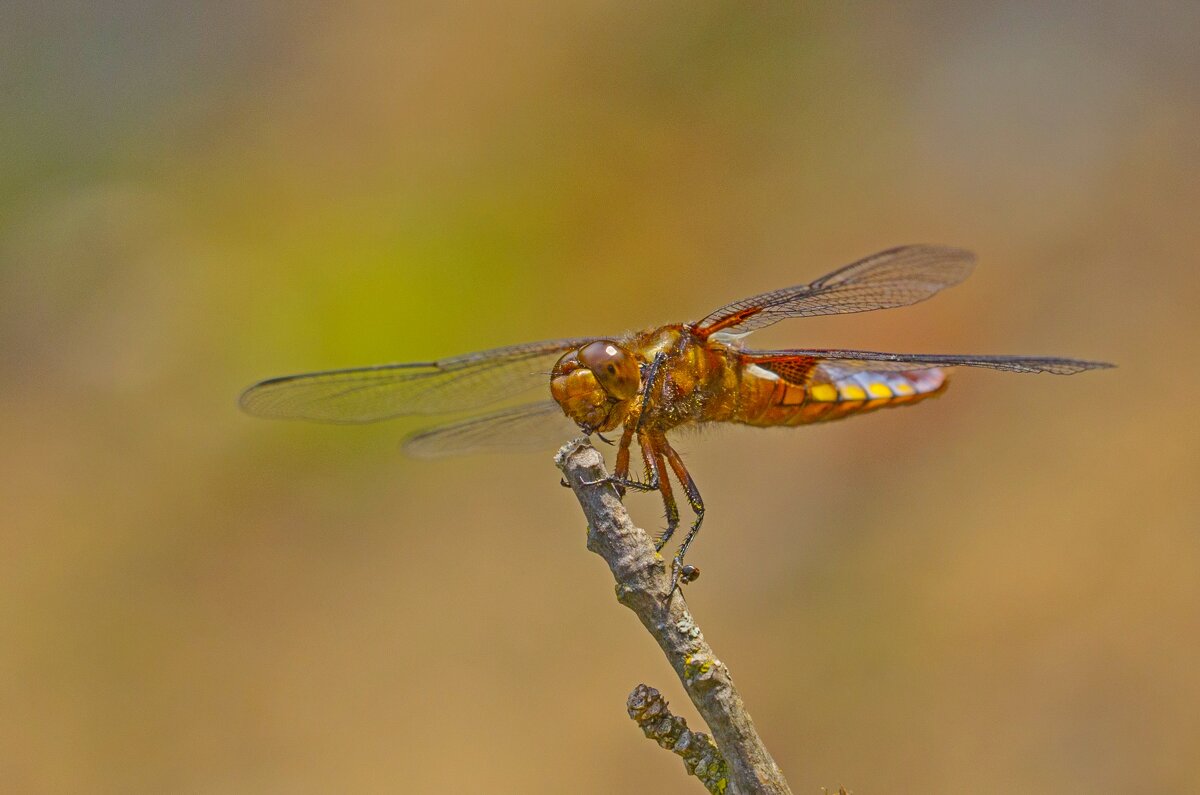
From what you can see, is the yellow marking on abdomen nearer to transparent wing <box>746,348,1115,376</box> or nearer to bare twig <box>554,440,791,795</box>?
transparent wing <box>746,348,1115,376</box>

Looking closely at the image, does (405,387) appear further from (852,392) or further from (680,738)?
(680,738)

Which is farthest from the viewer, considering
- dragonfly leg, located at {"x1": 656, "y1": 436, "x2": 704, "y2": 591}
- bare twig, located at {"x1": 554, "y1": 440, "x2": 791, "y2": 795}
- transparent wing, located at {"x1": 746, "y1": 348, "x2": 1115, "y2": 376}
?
transparent wing, located at {"x1": 746, "y1": 348, "x2": 1115, "y2": 376}

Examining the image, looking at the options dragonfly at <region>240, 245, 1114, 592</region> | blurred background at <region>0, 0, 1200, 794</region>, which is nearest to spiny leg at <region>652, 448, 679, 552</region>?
dragonfly at <region>240, 245, 1114, 592</region>

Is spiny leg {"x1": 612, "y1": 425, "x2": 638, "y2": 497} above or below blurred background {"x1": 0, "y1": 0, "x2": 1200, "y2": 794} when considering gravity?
below

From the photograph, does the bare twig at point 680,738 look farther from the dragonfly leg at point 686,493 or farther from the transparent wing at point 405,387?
the transparent wing at point 405,387

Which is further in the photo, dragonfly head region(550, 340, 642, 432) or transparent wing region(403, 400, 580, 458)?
transparent wing region(403, 400, 580, 458)

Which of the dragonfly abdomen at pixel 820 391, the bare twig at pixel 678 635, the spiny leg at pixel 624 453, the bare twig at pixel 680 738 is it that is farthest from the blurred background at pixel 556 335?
the bare twig at pixel 680 738

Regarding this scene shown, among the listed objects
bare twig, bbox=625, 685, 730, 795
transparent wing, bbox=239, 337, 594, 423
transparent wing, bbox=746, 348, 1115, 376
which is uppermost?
transparent wing, bbox=239, 337, 594, 423

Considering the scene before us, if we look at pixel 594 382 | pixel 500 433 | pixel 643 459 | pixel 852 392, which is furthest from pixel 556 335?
pixel 594 382

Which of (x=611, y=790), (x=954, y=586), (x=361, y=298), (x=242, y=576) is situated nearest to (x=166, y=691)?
(x=242, y=576)

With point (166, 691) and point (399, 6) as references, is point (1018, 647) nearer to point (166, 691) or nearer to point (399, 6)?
→ point (166, 691)
